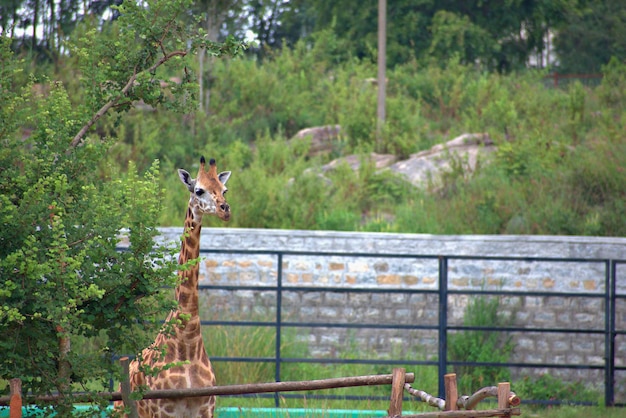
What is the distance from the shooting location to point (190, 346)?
4.93 m

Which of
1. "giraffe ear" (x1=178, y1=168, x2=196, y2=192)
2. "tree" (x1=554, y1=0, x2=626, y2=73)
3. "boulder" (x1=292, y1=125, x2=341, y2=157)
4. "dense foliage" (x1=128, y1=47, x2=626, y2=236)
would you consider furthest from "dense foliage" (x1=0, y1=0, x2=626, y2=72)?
"giraffe ear" (x1=178, y1=168, x2=196, y2=192)

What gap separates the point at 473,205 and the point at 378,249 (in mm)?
2172

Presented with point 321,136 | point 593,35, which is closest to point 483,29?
point 593,35

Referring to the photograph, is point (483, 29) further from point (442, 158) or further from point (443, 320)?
point (443, 320)

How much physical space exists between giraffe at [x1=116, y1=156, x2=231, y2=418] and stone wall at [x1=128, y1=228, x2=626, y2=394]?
14.7ft

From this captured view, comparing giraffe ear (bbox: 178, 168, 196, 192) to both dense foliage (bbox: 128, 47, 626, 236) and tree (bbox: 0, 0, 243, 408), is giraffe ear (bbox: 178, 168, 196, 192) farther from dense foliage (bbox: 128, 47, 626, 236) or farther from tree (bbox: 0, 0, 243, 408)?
dense foliage (bbox: 128, 47, 626, 236)

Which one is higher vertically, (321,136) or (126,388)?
(321,136)

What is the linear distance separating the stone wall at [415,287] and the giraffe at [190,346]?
449 centimetres

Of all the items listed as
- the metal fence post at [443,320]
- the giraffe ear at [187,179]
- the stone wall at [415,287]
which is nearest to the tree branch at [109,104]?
the giraffe ear at [187,179]

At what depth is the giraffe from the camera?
15.6 feet

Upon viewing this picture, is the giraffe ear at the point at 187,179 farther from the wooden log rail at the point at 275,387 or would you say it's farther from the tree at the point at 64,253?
the wooden log rail at the point at 275,387

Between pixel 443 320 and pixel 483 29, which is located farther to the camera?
pixel 483 29

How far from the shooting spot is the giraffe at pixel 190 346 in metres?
4.75

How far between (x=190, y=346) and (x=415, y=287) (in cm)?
547
